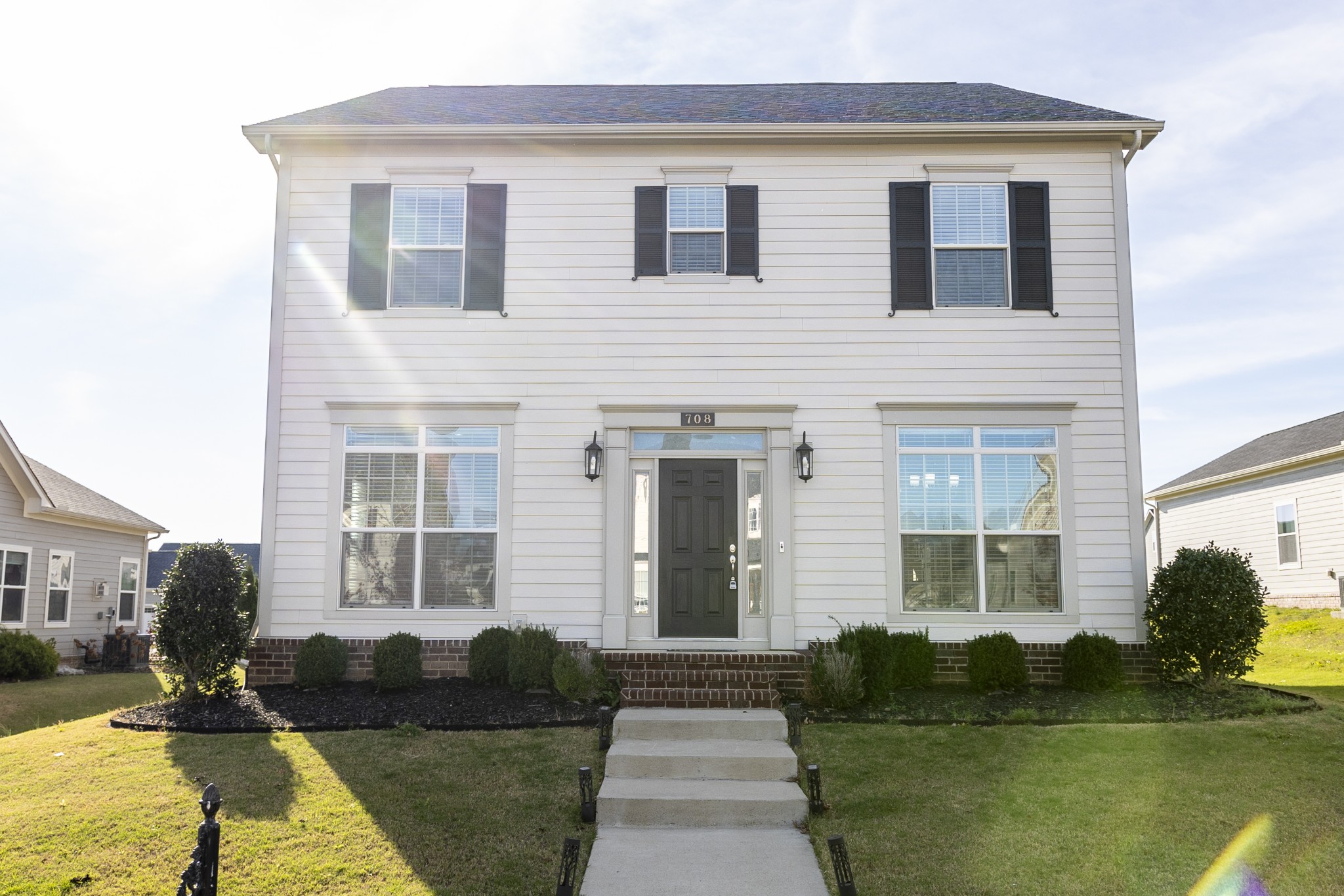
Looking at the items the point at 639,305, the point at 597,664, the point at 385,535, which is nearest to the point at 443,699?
the point at 597,664

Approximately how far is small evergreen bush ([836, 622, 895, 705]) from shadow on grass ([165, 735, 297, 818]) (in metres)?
5.01

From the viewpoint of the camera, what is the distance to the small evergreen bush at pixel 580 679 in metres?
8.62

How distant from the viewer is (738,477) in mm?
10219

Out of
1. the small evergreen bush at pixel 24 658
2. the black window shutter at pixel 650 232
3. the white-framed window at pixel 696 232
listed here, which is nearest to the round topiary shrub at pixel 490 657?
the black window shutter at pixel 650 232

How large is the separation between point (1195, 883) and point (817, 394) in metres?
6.07

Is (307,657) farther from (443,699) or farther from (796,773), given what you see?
(796,773)

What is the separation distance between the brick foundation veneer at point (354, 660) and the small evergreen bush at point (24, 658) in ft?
25.6

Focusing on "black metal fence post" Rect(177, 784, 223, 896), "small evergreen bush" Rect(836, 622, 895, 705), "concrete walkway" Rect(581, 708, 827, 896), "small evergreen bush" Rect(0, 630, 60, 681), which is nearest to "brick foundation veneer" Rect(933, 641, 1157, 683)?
"small evergreen bush" Rect(836, 622, 895, 705)

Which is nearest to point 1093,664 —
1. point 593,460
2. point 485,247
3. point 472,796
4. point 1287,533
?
point 593,460

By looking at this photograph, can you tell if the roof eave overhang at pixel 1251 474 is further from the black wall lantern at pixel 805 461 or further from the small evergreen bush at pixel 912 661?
the black wall lantern at pixel 805 461

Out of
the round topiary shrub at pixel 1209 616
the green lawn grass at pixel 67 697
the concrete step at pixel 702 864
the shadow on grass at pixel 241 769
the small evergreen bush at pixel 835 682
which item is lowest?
the green lawn grass at pixel 67 697

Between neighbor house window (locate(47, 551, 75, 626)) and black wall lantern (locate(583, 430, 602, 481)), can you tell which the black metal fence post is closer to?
black wall lantern (locate(583, 430, 602, 481))

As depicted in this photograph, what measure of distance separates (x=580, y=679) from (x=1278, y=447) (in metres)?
18.4

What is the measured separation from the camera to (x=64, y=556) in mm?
18734
